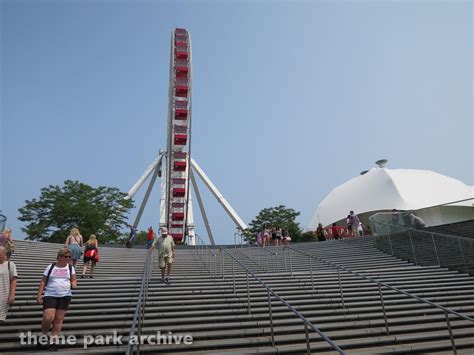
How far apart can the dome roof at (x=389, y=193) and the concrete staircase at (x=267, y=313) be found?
4890 cm

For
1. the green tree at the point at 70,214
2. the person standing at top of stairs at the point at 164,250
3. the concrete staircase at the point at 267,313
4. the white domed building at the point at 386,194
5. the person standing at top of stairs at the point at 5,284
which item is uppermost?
the white domed building at the point at 386,194

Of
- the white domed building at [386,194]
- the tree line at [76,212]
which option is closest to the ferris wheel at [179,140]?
the tree line at [76,212]

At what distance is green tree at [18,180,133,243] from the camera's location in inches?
1150

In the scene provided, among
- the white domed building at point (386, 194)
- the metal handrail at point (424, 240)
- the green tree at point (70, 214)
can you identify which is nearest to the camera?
the metal handrail at point (424, 240)

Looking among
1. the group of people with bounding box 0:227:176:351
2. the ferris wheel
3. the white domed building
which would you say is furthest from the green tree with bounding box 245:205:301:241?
the group of people with bounding box 0:227:176:351

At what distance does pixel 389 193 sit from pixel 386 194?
460 mm

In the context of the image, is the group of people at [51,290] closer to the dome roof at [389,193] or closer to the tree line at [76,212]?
the tree line at [76,212]

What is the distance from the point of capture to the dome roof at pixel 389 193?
56375mm

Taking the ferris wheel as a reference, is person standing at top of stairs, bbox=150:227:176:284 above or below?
below

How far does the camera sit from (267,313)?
6492mm

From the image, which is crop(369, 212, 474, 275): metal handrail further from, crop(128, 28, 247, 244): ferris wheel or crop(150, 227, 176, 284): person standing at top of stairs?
crop(128, 28, 247, 244): ferris wheel

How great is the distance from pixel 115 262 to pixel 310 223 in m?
53.5

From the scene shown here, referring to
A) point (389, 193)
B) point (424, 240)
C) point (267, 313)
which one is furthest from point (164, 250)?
point (389, 193)

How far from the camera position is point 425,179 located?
206ft
